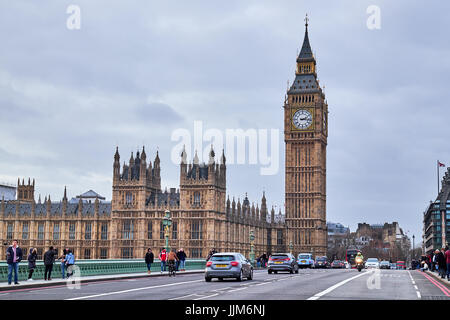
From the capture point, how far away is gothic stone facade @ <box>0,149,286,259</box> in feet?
339

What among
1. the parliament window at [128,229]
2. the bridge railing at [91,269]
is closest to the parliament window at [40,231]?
the parliament window at [128,229]

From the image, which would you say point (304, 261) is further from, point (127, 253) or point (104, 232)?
point (104, 232)

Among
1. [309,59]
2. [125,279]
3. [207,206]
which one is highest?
[309,59]

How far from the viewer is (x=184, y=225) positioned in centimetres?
10300

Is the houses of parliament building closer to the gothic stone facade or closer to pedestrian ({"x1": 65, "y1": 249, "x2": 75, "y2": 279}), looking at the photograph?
the gothic stone facade

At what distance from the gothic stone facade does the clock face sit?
87.7 ft

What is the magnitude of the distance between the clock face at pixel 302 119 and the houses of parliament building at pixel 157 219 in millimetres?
2954

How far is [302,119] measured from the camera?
136m

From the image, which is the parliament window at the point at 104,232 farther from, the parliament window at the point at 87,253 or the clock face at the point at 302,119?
the clock face at the point at 302,119

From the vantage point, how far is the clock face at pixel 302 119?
13525cm

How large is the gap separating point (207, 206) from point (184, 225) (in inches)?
169
